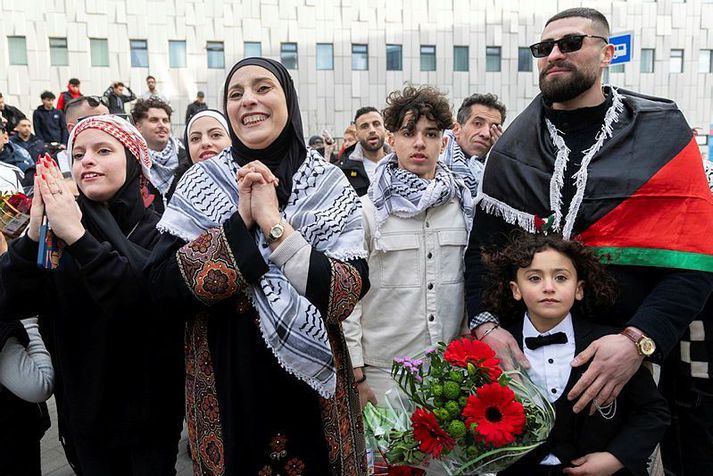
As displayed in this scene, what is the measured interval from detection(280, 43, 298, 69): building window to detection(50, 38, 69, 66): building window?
8.98m

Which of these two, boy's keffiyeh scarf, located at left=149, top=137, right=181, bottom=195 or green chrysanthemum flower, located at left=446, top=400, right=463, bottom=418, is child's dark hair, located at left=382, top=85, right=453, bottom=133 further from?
boy's keffiyeh scarf, located at left=149, top=137, right=181, bottom=195

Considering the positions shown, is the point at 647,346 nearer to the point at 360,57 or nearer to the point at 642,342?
the point at 642,342

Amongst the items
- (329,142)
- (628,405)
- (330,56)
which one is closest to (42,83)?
(330,56)

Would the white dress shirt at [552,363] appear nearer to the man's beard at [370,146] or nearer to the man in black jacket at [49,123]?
the man's beard at [370,146]

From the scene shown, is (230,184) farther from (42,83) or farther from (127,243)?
(42,83)

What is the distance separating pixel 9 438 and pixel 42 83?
24620 millimetres

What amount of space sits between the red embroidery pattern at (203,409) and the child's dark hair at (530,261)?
124cm

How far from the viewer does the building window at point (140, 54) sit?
24.2m

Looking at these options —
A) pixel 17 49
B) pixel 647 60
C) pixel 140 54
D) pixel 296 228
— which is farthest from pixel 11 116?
pixel 647 60

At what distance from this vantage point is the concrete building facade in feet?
76.7

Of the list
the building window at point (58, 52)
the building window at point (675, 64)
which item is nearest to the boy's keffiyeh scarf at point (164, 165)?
the building window at point (58, 52)

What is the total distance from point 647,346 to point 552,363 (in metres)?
0.36

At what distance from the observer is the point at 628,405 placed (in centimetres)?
226

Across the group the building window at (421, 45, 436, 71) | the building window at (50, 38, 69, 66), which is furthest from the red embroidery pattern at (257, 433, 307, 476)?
the building window at (421, 45, 436, 71)
